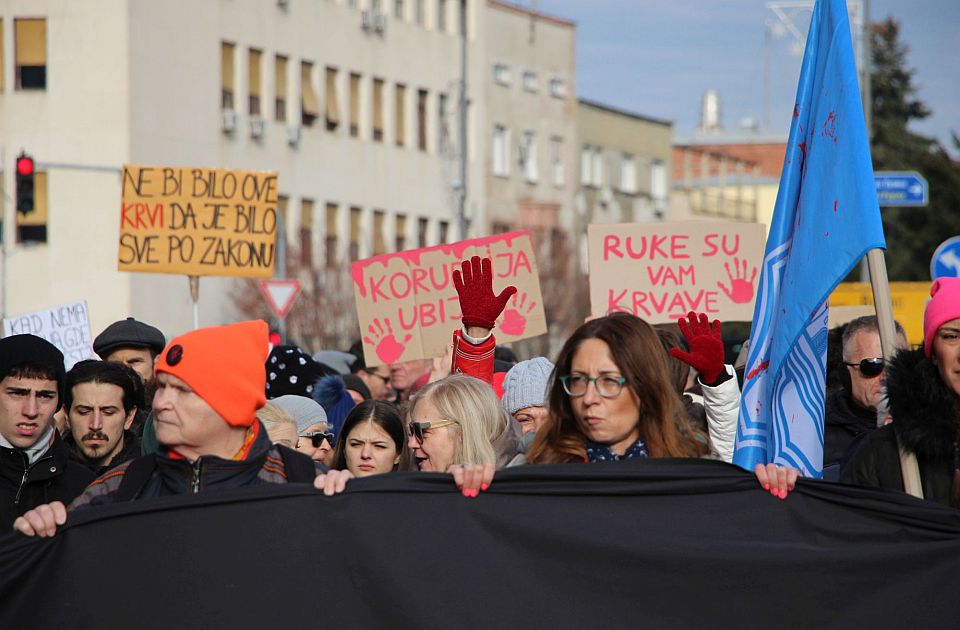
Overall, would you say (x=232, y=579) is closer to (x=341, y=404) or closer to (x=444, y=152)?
(x=341, y=404)

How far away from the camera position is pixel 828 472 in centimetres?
688

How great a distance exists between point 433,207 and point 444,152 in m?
1.68

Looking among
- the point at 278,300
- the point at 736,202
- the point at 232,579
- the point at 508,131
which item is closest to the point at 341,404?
the point at 232,579

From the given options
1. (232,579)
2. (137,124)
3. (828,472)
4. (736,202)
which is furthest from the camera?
(736,202)

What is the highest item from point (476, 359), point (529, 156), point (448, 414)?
point (529, 156)

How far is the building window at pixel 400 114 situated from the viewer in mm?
50562

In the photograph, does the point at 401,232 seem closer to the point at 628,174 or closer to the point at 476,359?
the point at 628,174

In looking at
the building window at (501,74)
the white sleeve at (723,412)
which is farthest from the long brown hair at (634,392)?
the building window at (501,74)

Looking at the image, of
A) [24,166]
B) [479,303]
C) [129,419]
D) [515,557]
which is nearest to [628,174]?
[24,166]

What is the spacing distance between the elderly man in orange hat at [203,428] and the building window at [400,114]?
45.8 m

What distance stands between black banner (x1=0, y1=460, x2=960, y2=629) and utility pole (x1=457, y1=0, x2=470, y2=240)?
3881cm

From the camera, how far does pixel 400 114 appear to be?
51.1 metres

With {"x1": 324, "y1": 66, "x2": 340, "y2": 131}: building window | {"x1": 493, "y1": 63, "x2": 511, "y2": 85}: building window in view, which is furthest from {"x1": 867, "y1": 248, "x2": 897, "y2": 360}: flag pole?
{"x1": 493, "y1": 63, "x2": 511, "y2": 85}: building window

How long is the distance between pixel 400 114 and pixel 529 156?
814cm
